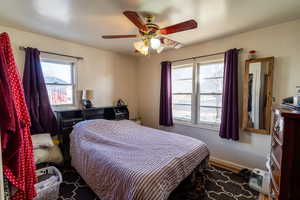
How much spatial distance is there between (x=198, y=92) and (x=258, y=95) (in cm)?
110

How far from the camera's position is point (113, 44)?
312 centimetres

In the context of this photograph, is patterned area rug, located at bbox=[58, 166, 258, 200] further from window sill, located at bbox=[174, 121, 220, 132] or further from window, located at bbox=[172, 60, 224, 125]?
window, located at bbox=[172, 60, 224, 125]

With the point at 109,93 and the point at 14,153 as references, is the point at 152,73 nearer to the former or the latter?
the point at 109,93

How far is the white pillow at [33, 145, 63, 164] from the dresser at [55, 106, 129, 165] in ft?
0.56

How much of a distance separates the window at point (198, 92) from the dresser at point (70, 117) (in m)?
1.59

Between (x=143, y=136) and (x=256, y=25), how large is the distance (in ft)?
8.38

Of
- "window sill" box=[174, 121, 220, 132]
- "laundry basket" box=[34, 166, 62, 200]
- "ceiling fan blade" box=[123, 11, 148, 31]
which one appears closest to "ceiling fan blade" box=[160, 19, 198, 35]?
"ceiling fan blade" box=[123, 11, 148, 31]

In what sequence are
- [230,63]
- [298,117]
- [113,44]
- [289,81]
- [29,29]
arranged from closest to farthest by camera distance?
[298,117] < [289,81] < [29,29] < [230,63] < [113,44]

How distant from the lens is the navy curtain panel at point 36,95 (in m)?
2.38

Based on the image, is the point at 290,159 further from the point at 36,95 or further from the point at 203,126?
the point at 36,95

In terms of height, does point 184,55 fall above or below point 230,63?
above

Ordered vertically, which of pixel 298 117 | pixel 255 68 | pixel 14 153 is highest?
pixel 255 68

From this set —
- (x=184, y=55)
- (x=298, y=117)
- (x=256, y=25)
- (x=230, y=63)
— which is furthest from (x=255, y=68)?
(x=298, y=117)

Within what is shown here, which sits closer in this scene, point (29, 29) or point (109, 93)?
point (29, 29)
